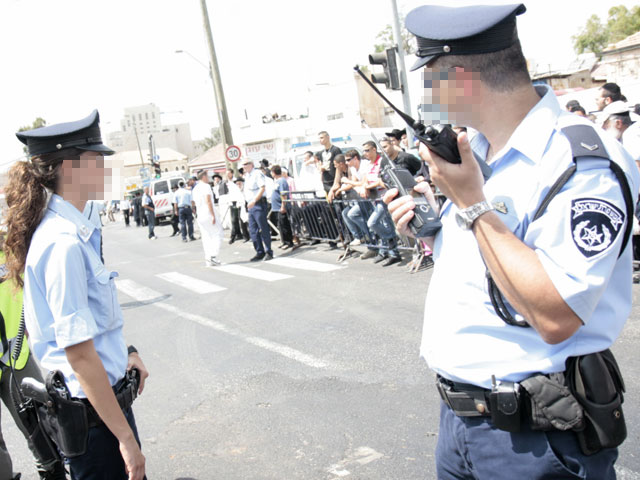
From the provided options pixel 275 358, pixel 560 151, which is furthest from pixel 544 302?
pixel 275 358

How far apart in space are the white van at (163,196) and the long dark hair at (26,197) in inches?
960

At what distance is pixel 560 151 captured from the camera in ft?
4.87

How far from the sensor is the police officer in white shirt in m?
12.4

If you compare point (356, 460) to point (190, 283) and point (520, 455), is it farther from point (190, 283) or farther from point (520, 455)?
point (190, 283)

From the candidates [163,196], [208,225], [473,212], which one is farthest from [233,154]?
[473,212]

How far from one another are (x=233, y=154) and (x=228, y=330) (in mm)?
13809

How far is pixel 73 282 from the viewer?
204cm

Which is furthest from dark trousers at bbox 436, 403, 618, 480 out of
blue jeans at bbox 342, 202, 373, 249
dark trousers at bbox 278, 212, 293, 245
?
dark trousers at bbox 278, 212, 293, 245

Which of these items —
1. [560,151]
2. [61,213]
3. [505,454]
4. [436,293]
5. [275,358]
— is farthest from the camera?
[275,358]

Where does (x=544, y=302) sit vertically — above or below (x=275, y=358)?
above

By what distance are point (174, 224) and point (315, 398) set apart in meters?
17.7

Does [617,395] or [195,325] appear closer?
[617,395]

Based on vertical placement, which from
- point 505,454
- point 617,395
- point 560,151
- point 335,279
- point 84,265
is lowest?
point 335,279

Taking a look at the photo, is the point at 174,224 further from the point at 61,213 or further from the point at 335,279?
the point at 61,213
